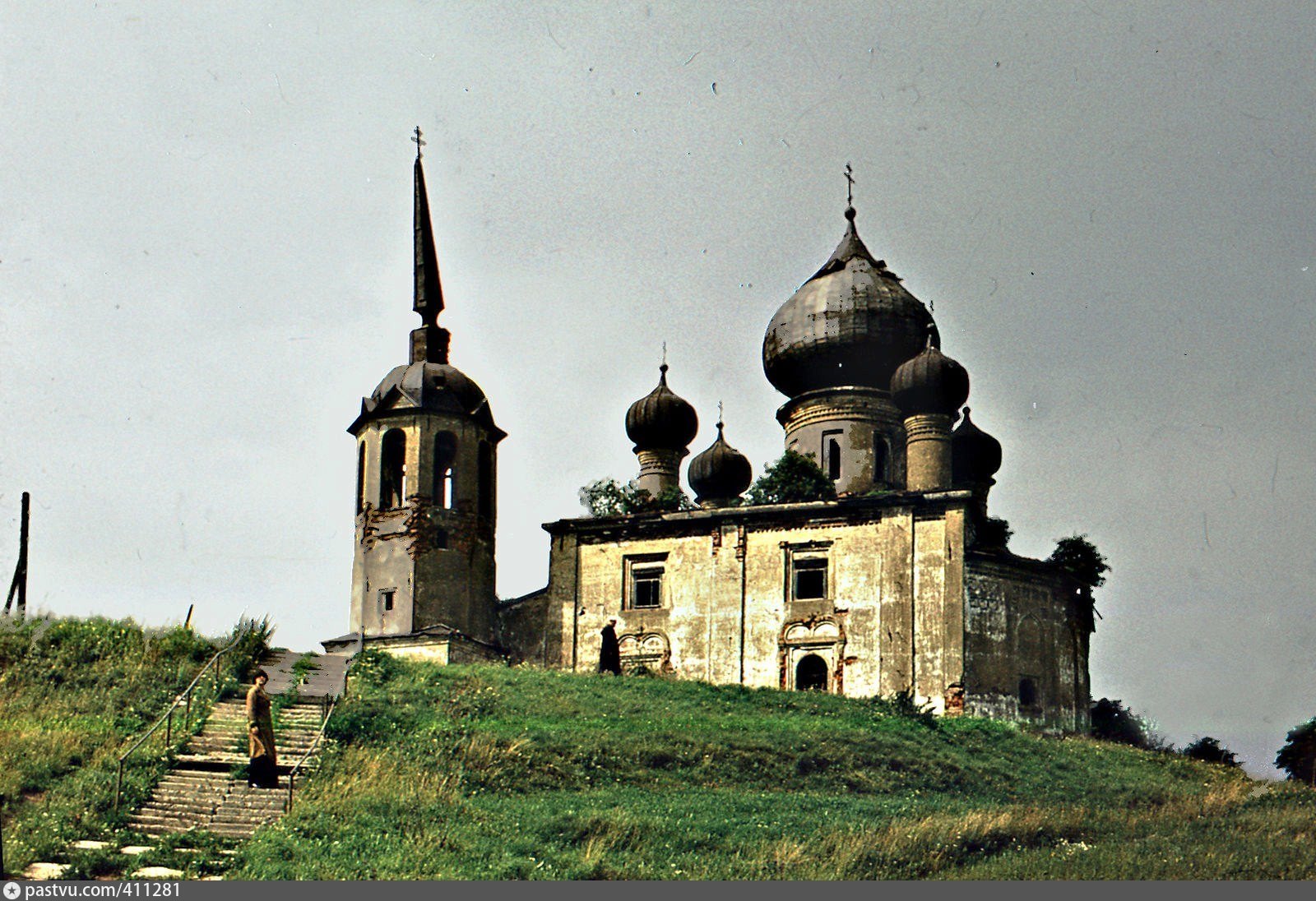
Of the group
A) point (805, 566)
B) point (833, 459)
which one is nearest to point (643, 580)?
point (805, 566)

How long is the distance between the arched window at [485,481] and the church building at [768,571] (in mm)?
49

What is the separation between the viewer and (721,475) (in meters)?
41.3

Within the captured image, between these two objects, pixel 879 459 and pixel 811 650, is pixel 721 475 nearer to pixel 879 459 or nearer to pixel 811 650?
pixel 879 459

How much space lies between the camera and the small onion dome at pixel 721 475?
41281mm

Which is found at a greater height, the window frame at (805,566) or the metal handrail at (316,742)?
→ the window frame at (805,566)

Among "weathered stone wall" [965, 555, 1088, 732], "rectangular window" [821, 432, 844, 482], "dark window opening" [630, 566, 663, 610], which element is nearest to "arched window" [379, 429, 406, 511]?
"dark window opening" [630, 566, 663, 610]

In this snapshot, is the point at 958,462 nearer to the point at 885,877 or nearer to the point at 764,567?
the point at 764,567

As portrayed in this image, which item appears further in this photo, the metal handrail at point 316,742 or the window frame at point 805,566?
the window frame at point 805,566

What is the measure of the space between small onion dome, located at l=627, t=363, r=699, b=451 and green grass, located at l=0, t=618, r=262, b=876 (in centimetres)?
1725

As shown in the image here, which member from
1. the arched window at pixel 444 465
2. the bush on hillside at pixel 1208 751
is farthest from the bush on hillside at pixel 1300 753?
the arched window at pixel 444 465

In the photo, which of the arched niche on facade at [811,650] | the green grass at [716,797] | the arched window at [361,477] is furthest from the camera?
the arched window at [361,477]

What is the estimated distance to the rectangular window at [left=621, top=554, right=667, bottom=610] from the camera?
37.5 metres

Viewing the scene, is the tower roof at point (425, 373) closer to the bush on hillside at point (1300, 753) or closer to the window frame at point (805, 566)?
the window frame at point (805, 566)

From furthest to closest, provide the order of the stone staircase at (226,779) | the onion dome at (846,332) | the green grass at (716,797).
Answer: the onion dome at (846,332) → the stone staircase at (226,779) → the green grass at (716,797)
